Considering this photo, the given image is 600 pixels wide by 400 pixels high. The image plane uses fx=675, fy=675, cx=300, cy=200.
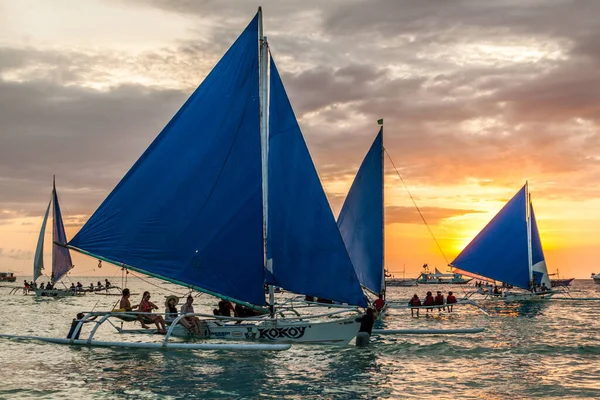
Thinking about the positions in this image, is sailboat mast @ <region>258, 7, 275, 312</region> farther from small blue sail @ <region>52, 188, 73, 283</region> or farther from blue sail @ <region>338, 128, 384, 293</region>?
small blue sail @ <region>52, 188, 73, 283</region>

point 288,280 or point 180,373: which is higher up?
point 288,280

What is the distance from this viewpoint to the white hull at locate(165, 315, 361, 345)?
27141 millimetres

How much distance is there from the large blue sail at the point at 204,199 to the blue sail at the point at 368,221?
72.6 feet

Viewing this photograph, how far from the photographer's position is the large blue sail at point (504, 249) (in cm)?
6862

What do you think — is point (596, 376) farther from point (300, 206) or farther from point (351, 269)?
point (300, 206)

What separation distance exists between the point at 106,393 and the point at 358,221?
31573 mm

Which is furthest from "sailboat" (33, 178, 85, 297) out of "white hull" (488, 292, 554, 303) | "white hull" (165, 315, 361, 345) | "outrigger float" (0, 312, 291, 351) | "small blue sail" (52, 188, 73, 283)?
"white hull" (165, 315, 361, 345)

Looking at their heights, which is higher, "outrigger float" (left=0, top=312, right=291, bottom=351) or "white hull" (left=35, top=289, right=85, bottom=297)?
"white hull" (left=35, top=289, right=85, bottom=297)

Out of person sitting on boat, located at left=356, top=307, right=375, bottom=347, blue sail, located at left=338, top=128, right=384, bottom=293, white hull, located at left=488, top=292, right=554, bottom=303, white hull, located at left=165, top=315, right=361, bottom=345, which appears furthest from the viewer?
white hull, located at left=488, top=292, right=554, bottom=303

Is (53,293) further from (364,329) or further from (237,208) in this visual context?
(237,208)

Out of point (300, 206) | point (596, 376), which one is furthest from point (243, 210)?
point (596, 376)

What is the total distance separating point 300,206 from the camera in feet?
89.3

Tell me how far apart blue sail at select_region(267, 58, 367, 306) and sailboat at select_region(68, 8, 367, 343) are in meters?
0.04

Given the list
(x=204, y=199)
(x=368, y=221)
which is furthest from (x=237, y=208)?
(x=368, y=221)
